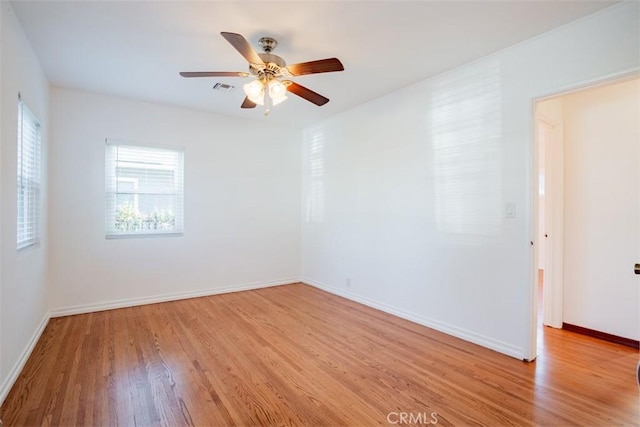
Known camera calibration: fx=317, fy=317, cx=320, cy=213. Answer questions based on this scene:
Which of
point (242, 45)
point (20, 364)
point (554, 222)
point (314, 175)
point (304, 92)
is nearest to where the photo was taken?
point (242, 45)

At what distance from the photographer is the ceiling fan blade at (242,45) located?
6.13ft

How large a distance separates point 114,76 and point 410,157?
324 cm

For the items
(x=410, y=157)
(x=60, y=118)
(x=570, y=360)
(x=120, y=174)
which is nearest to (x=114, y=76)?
(x=60, y=118)

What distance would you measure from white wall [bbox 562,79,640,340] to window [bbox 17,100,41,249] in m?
4.88

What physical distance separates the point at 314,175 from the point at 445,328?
2938 mm

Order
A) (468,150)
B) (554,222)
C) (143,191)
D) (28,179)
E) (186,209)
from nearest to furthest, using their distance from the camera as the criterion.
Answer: (28,179) < (468,150) < (554,222) < (143,191) < (186,209)

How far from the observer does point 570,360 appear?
260cm

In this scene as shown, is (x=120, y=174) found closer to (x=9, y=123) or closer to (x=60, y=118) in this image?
(x=60, y=118)

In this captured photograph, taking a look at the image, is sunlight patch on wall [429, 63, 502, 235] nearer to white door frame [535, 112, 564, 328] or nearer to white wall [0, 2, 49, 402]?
white door frame [535, 112, 564, 328]

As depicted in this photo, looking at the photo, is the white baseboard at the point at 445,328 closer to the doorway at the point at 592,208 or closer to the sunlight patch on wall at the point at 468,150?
the doorway at the point at 592,208

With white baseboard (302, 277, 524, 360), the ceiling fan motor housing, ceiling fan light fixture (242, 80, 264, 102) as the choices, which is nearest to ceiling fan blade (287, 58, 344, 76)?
ceiling fan light fixture (242, 80, 264, 102)

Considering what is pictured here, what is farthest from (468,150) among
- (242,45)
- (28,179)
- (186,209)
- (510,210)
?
(28,179)

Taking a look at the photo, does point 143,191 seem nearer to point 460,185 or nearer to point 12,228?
point 12,228

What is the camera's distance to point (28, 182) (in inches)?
110
